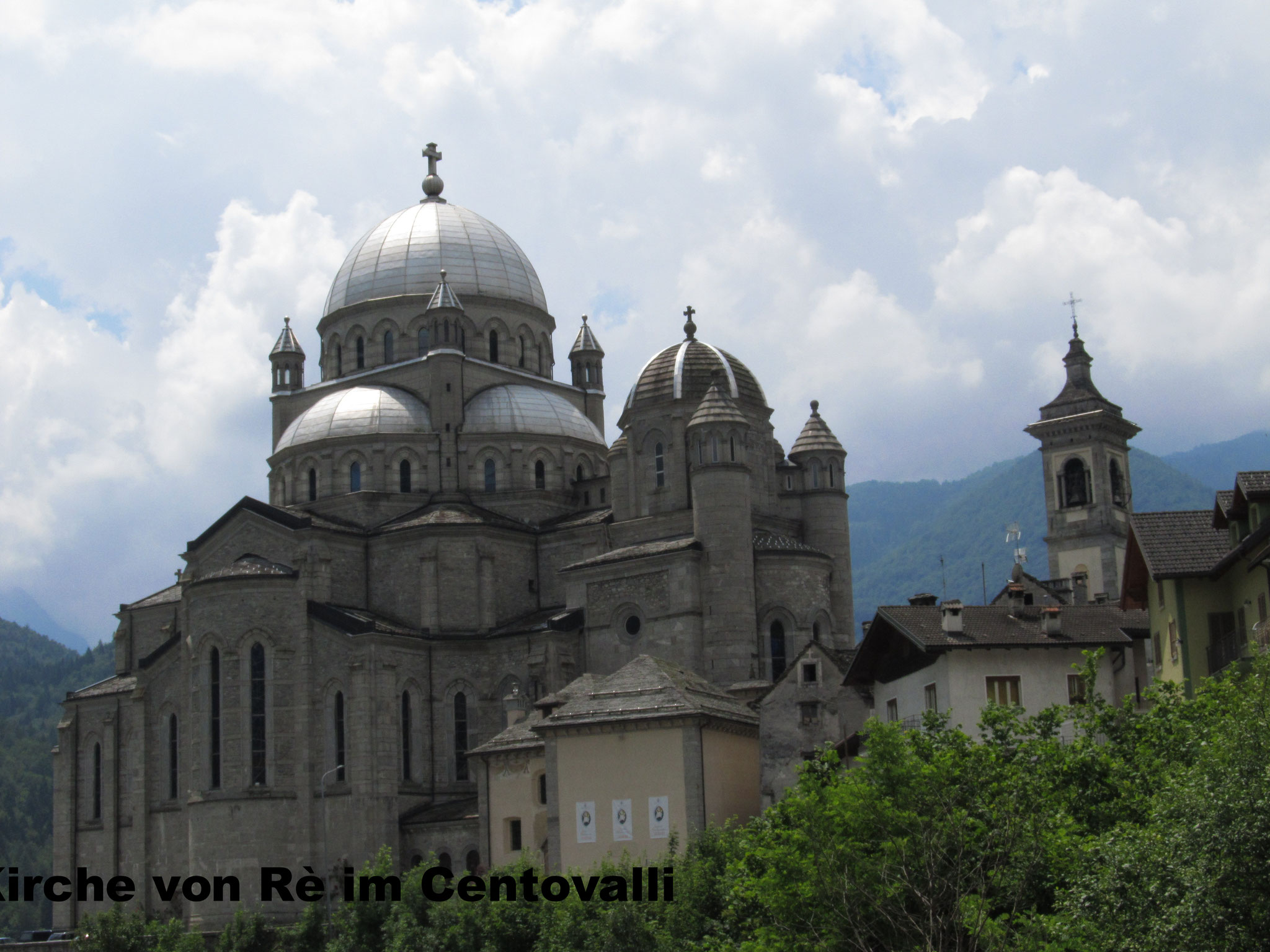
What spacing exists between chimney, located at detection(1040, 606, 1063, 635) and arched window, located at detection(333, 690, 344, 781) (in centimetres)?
3047

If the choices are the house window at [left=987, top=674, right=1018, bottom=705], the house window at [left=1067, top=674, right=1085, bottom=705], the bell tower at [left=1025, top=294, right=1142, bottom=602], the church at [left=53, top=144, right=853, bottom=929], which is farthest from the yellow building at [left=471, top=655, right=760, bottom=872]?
the bell tower at [left=1025, top=294, right=1142, bottom=602]

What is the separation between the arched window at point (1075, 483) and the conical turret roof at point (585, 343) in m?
22.8

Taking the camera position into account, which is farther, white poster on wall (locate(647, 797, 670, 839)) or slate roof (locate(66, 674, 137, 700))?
slate roof (locate(66, 674, 137, 700))

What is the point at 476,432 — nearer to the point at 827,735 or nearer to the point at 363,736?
the point at 363,736

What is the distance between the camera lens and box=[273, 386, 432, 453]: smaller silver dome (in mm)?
73312

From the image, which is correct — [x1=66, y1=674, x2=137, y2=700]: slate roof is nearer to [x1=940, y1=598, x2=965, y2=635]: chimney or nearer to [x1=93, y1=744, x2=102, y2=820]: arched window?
[x1=93, y1=744, x2=102, y2=820]: arched window

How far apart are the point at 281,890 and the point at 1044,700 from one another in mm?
31156

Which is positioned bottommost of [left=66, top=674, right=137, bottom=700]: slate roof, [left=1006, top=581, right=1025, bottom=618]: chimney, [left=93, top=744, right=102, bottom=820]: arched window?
[left=93, top=744, right=102, bottom=820]: arched window

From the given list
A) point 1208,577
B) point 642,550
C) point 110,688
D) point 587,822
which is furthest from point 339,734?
point 1208,577

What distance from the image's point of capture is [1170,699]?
104 feet

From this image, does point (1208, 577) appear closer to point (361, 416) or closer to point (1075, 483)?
point (1075, 483)

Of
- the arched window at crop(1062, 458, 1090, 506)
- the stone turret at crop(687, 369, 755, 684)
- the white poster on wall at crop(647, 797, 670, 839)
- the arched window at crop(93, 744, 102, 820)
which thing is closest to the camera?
the white poster on wall at crop(647, 797, 670, 839)

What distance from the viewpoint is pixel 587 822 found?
48.1m

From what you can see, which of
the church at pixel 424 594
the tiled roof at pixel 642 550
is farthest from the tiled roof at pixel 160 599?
the tiled roof at pixel 642 550
